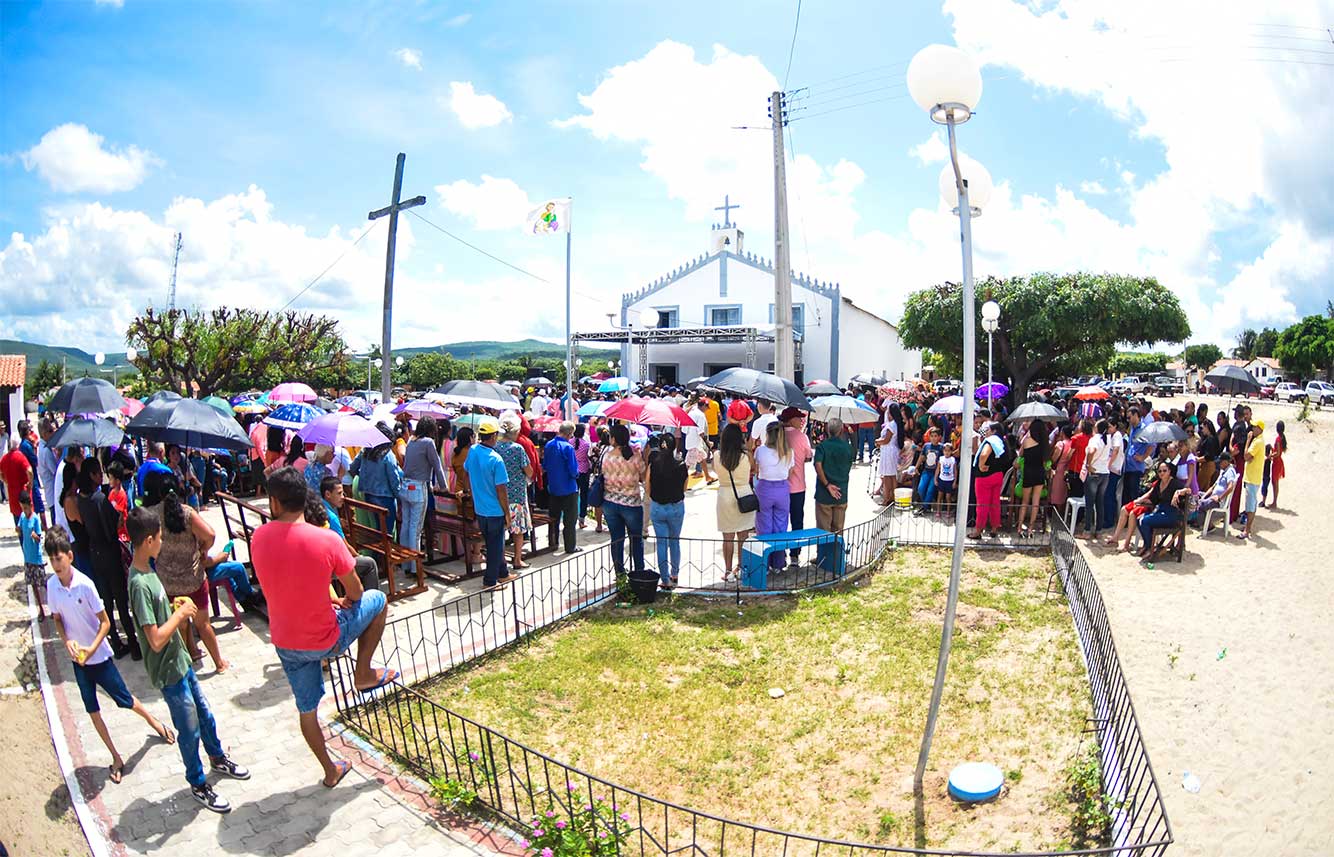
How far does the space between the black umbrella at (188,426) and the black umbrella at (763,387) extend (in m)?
5.73

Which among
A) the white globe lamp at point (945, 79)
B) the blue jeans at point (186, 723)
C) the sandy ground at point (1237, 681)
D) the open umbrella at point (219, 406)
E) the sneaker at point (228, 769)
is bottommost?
the sandy ground at point (1237, 681)

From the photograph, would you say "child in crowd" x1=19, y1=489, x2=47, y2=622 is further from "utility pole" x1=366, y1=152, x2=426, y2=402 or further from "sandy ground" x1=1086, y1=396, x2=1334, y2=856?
"sandy ground" x1=1086, y1=396, x2=1334, y2=856

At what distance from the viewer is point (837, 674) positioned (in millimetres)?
6539

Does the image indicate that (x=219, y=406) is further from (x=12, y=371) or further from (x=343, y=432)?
(x=12, y=371)

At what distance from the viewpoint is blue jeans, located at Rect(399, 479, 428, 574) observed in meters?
8.70

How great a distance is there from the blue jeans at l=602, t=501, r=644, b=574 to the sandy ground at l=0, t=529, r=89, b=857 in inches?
197

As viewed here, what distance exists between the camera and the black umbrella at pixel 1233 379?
636 inches

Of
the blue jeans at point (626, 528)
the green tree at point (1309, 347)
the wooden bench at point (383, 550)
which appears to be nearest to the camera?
the wooden bench at point (383, 550)

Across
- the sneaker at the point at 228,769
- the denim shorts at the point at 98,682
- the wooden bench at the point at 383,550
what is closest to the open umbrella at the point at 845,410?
the wooden bench at the point at 383,550

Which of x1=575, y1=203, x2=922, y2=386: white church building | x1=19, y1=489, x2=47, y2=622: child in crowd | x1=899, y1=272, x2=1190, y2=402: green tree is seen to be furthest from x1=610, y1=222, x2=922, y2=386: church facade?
x1=19, y1=489, x2=47, y2=622: child in crowd

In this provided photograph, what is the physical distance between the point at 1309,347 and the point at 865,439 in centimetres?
6179

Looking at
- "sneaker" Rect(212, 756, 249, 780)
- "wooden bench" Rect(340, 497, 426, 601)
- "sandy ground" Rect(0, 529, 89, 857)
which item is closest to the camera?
"sandy ground" Rect(0, 529, 89, 857)

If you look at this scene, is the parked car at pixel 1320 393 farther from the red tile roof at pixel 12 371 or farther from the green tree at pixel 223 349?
the red tile roof at pixel 12 371

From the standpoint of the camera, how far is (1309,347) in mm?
58875
